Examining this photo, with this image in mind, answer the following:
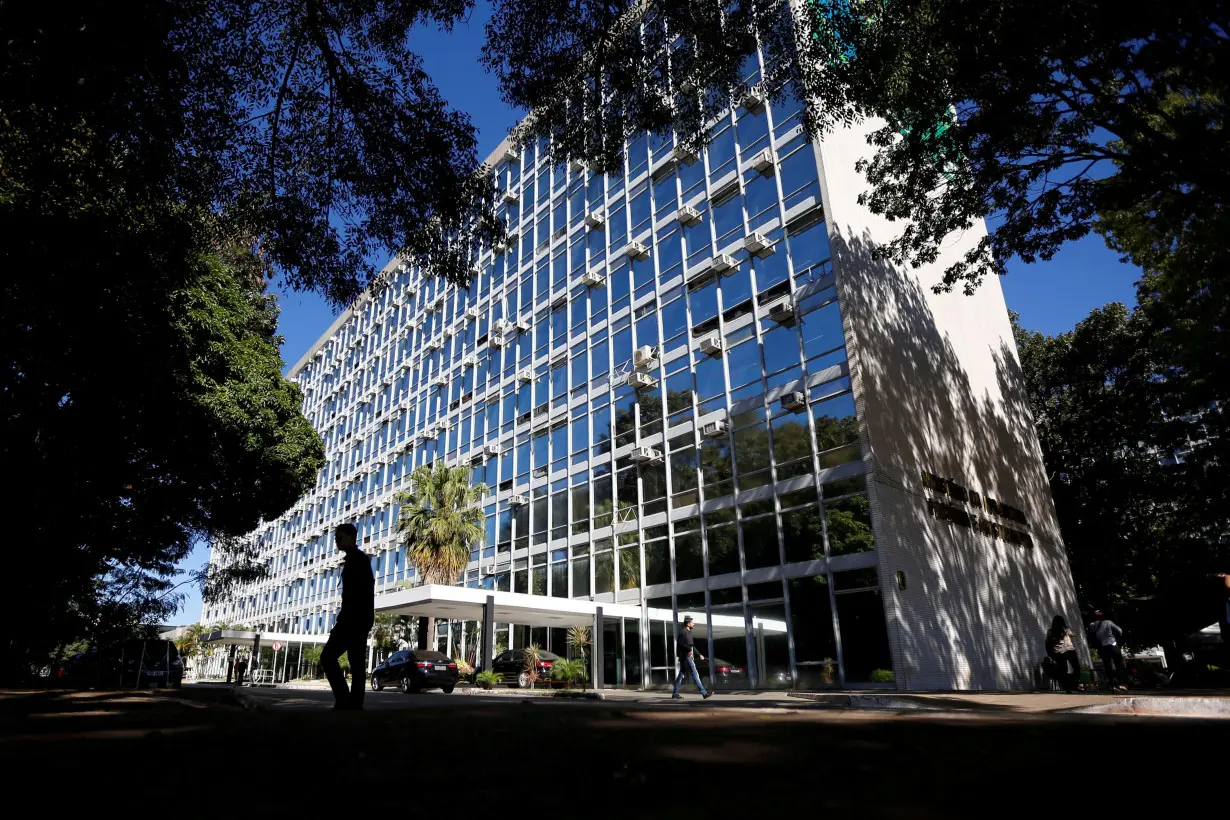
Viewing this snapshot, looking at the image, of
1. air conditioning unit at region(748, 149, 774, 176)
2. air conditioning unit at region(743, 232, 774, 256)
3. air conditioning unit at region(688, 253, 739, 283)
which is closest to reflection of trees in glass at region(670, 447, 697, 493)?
air conditioning unit at region(688, 253, 739, 283)

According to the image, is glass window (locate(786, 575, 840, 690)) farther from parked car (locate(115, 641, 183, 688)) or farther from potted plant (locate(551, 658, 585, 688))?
parked car (locate(115, 641, 183, 688))

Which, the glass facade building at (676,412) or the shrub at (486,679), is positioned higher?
the glass facade building at (676,412)

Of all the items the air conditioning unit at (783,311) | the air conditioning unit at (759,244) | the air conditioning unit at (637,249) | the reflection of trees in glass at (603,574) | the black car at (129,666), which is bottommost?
the black car at (129,666)

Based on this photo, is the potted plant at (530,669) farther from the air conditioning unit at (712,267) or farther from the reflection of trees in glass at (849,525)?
the air conditioning unit at (712,267)

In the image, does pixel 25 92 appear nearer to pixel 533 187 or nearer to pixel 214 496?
pixel 214 496

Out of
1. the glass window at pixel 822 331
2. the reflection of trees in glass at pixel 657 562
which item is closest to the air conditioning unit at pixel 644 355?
the glass window at pixel 822 331

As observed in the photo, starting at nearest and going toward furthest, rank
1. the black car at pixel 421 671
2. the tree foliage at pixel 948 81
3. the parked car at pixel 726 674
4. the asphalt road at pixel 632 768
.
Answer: the asphalt road at pixel 632 768 < the tree foliage at pixel 948 81 < the black car at pixel 421 671 < the parked car at pixel 726 674

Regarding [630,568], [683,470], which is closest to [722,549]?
[683,470]

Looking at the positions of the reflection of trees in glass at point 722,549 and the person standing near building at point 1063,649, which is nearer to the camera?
the person standing near building at point 1063,649

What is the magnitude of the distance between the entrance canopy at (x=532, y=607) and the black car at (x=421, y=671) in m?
2.82

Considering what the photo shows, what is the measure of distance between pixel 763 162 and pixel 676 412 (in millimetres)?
8925

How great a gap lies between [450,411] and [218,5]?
32.6 meters

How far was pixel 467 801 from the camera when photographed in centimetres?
200

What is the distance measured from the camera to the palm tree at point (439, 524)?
2914cm
